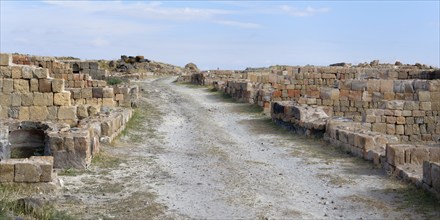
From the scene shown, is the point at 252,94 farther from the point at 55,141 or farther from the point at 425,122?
the point at 55,141

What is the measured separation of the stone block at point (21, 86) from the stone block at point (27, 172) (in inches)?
A: 220

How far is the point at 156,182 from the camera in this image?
9961 millimetres

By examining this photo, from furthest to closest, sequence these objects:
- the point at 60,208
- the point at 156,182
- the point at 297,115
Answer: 1. the point at 297,115
2. the point at 156,182
3. the point at 60,208

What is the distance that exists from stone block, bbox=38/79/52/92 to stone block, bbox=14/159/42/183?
18.3ft

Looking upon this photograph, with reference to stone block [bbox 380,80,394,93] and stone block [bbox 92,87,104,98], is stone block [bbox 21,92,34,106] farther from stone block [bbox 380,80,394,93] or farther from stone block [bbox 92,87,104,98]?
stone block [bbox 380,80,394,93]

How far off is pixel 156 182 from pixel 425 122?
12.3m

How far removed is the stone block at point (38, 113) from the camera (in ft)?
46.1

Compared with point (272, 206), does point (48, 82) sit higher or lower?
higher

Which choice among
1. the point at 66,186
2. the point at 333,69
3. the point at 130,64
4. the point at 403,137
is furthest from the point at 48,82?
the point at 130,64

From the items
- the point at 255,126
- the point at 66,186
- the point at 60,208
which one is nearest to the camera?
the point at 60,208

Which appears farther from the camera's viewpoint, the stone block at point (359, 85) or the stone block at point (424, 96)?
the stone block at point (359, 85)

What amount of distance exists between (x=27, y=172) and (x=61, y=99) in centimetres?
570

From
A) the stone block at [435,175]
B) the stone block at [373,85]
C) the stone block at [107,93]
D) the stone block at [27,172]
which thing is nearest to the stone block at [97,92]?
the stone block at [107,93]

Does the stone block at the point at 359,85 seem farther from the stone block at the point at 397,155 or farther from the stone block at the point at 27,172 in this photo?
the stone block at the point at 27,172
